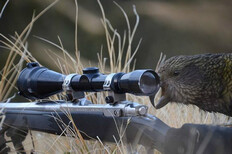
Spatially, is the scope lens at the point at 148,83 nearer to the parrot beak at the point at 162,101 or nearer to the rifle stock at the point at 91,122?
the rifle stock at the point at 91,122

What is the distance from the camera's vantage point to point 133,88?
7.70ft

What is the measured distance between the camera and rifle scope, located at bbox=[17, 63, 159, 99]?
93.0 inches

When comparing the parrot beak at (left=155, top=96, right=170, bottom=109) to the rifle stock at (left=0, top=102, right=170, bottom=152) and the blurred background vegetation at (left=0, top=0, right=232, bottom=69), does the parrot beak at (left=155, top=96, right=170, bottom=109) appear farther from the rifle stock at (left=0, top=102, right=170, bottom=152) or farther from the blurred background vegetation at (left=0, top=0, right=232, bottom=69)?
the blurred background vegetation at (left=0, top=0, right=232, bottom=69)

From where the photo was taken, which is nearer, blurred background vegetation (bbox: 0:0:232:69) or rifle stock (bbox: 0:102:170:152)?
rifle stock (bbox: 0:102:170:152)

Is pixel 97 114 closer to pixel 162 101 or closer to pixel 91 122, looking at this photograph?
pixel 91 122

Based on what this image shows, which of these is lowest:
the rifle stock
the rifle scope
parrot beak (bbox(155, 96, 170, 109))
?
the rifle stock

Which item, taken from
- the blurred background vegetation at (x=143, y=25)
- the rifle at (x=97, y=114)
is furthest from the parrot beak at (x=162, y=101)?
the blurred background vegetation at (x=143, y=25)

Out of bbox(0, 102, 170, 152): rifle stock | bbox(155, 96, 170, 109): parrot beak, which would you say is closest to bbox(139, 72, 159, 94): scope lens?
bbox(0, 102, 170, 152): rifle stock

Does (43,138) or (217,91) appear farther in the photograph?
(43,138)

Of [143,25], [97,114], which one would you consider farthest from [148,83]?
[143,25]

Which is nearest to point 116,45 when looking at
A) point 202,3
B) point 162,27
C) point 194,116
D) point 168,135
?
point 162,27

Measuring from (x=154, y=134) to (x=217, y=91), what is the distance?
1.82 ft

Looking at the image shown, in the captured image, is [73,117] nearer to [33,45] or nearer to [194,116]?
[194,116]

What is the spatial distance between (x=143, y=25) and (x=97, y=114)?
6008mm
